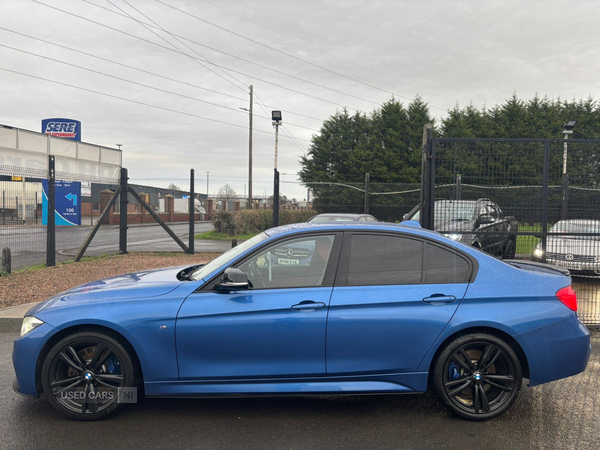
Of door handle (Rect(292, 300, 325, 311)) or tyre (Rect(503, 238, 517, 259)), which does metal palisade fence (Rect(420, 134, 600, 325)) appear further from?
door handle (Rect(292, 300, 325, 311))

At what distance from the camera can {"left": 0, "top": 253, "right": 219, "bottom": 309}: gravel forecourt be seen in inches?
314

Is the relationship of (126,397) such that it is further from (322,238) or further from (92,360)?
(322,238)

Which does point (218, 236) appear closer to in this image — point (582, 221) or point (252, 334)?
point (582, 221)

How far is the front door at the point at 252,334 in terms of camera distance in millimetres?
3551

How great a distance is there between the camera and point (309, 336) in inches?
140

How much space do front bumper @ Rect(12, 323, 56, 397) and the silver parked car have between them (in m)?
6.45

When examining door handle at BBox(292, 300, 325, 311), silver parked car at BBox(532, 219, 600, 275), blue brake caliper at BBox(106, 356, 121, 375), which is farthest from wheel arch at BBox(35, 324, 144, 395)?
silver parked car at BBox(532, 219, 600, 275)

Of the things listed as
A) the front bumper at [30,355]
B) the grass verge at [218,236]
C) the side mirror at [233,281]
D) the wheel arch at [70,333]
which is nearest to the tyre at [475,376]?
the side mirror at [233,281]

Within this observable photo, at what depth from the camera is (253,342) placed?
3.55 m

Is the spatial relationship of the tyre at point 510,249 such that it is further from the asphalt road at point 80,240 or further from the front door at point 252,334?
the asphalt road at point 80,240

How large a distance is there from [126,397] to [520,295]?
10.4 ft

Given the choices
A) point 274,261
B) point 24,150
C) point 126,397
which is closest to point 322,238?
point 274,261

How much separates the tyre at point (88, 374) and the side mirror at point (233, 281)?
2.91 ft

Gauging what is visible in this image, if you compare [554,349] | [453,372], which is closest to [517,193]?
[554,349]
